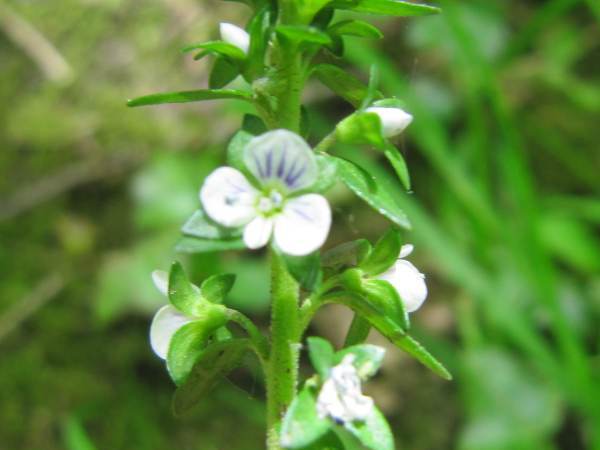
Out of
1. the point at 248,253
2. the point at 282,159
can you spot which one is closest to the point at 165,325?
the point at 282,159

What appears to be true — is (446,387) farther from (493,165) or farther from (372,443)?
(372,443)

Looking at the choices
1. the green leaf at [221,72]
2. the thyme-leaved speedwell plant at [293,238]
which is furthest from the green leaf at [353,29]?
the green leaf at [221,72]

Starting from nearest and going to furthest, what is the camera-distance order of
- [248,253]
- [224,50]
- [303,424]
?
[303,424] < [224,50] < [248,253]

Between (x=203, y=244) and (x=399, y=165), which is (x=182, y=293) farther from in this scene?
(x=399, y=165)

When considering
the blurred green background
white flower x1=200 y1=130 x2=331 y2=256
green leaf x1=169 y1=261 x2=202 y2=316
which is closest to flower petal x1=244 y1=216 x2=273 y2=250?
white flower x1=200 y1=130 x2=331 y2=256

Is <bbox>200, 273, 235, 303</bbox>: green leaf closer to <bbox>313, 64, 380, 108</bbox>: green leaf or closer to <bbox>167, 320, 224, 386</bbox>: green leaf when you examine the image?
<bbox>167, 320, 224, 386</bbox>: green leaf

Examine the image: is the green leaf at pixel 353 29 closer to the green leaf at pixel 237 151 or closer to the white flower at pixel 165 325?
the green leaf at pixel 237 151

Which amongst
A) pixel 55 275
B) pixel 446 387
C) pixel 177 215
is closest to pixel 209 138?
pixel 177 215

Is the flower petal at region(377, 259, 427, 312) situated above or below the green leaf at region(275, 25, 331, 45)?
below
